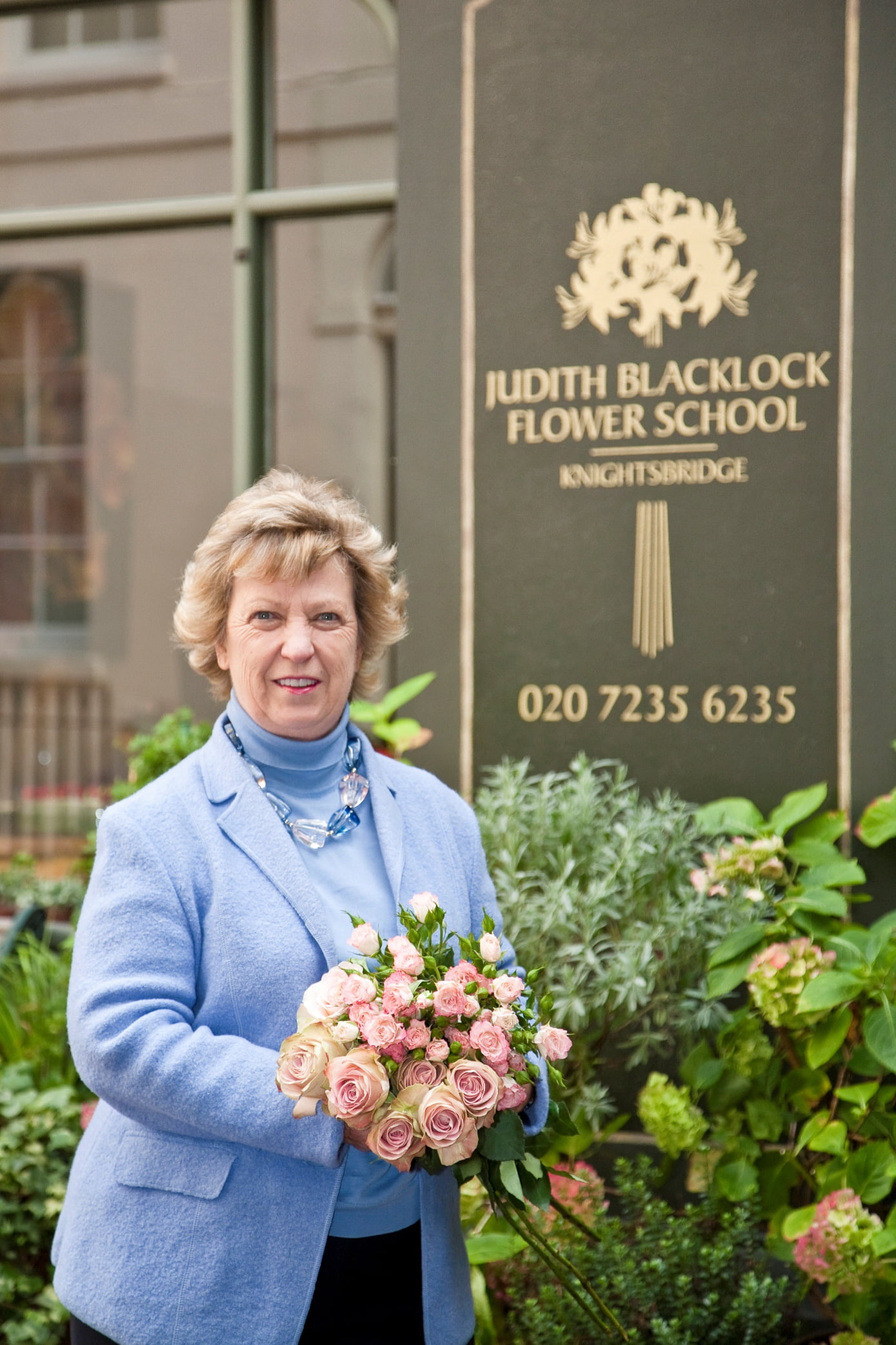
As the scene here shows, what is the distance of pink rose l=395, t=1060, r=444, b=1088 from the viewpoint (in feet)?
5.28

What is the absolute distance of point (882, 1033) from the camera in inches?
101

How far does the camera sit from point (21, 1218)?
2936mm

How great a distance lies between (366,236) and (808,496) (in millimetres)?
1932

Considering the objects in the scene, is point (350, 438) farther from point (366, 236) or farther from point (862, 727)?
point (862, 727)

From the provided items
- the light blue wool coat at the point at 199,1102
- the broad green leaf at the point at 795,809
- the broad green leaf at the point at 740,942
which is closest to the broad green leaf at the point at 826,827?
the broad green leaf at the point at 795,809

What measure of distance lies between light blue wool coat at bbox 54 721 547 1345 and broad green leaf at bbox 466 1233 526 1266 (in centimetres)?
78

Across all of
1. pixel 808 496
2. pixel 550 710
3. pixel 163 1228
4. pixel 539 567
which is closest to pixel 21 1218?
pixel 163 1228

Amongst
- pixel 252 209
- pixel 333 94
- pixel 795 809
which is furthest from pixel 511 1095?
pixel 333 94

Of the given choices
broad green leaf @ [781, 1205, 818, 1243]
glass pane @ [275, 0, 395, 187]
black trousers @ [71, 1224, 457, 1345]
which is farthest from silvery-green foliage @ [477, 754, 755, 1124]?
glass pane @ [275, 0, 395, 187]

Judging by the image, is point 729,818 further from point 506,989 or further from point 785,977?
point 506,989

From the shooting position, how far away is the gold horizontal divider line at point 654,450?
3.32 meters

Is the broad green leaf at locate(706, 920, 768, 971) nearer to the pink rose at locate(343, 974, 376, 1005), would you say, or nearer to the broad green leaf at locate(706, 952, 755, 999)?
the broad green leaf at locate(706, 952, 755, 999)

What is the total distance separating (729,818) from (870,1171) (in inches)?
31.2

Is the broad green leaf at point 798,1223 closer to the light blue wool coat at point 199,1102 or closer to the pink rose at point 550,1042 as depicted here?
the light blue wool coat at point 199,1102
